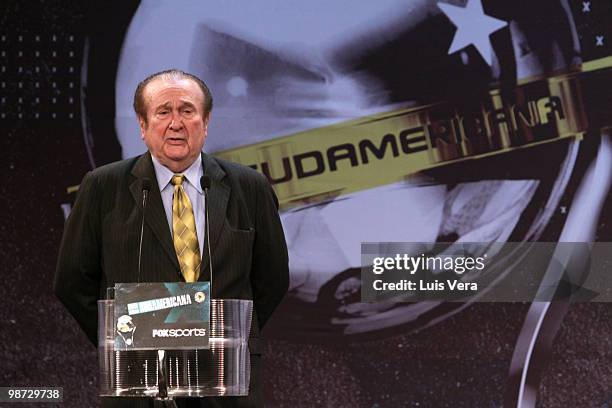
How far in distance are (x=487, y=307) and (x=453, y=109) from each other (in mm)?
888

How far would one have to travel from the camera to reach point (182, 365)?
76.1 inches

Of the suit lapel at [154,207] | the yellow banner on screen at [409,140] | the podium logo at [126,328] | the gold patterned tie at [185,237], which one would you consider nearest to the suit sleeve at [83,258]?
the suit lapel at [154,207]

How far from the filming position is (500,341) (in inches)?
167

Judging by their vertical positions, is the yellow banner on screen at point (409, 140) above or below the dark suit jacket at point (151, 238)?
above

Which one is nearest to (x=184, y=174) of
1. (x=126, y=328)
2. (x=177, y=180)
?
(x=177, y=180)

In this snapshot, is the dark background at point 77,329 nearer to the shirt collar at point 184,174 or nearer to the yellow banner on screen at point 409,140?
the yellow banner on screen at point 409,140

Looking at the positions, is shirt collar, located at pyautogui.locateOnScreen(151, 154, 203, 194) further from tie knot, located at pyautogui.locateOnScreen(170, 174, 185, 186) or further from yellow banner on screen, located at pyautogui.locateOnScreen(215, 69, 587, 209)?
yellow banner on screen, located at pyautogui.locateOnScreen(215, 69, 587, 209)

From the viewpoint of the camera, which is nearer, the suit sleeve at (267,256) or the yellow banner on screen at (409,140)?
the suit sleeve at (267,256)

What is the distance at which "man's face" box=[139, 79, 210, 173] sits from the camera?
2154 mm

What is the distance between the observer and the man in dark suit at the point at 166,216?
6.95 ft

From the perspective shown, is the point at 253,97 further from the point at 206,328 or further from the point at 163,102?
the point at 206,328

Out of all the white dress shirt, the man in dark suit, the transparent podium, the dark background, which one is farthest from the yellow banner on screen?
the transparent podium

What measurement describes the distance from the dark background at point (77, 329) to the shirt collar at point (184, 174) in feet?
7.28

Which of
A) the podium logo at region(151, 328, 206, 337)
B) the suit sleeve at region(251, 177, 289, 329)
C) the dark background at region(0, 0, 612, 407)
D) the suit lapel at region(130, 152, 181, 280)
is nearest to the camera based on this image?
the podium logo at region(151, 328, 206, 337)
